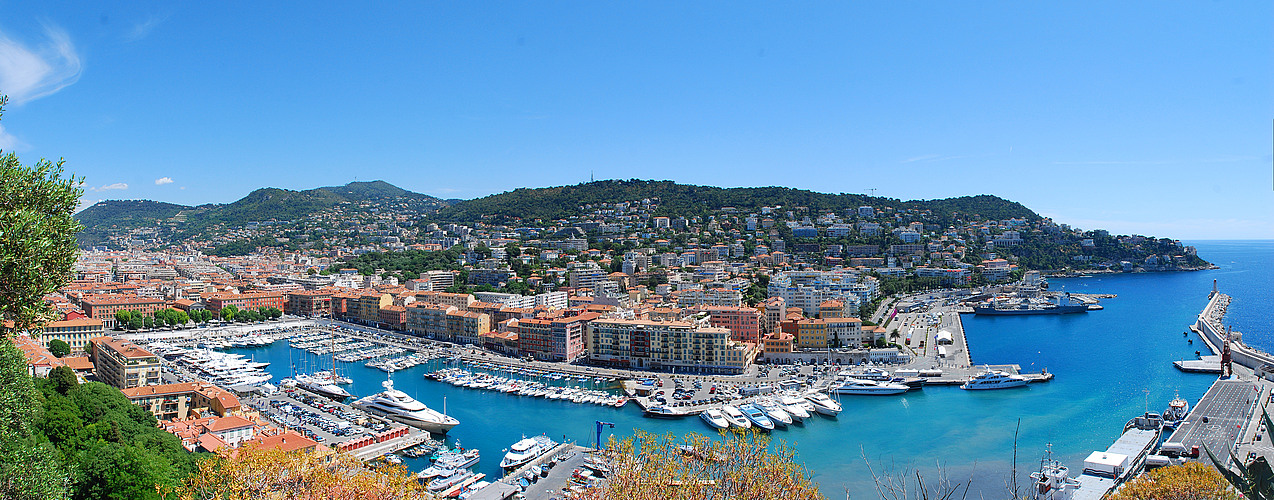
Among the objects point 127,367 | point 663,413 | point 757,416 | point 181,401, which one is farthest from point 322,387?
point 757,416

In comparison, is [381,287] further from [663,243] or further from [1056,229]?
[1056,229]


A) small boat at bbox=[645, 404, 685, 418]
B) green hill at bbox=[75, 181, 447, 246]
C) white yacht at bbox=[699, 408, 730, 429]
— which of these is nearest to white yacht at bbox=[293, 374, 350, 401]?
small boat at bbox=[645, 404, 685, 418]

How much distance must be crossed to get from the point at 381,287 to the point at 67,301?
43.1 ft

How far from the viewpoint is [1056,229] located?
60.4 m

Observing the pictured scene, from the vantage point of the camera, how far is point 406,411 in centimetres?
1463

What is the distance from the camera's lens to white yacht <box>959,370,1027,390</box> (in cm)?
1727

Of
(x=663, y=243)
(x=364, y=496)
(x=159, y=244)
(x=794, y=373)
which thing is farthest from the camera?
(x=159, y=244)

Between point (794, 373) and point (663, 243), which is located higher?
point (663, 243)

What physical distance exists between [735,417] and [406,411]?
21.3ft

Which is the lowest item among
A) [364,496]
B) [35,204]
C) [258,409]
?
[258,409]

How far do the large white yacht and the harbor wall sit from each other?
61.3ft

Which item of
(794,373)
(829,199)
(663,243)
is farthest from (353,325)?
(829,199)

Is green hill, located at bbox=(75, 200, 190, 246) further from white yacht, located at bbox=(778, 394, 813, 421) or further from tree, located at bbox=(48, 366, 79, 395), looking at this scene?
white yacht, located at bbox=(778, 394, 813, 421)

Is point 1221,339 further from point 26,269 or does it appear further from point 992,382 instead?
point 26,269
